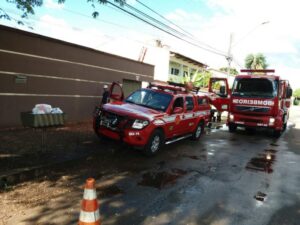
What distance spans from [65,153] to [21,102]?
4.30 m

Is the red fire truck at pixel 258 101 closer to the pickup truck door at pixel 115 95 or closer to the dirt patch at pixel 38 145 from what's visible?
the pickup truck door at pixel 115 95

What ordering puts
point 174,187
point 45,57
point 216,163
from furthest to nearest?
1. point 45,57
2. point 216,163
3. point 174,187

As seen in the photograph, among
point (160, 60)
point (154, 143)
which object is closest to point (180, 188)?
point (154, 143)

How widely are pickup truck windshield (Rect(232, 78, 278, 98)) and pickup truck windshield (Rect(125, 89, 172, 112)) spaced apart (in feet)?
19.1

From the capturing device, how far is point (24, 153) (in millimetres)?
7688

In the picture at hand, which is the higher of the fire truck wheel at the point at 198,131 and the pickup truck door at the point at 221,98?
the pickup truck door at the point at 221,98

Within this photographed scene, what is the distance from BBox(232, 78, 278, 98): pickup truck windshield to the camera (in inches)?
554

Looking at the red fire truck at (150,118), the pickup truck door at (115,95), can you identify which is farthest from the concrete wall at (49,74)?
the red fire truck at (150,118)

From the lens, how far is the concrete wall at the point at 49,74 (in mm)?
10750

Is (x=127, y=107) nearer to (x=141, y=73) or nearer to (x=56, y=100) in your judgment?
(x=56, y=100)

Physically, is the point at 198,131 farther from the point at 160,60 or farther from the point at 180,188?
the point at 160,60

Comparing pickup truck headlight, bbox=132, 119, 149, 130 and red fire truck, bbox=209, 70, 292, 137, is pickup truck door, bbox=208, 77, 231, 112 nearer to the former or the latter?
red fire truck, bbox=209, 70, 292, 137

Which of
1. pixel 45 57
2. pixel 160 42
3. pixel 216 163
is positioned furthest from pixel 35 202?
pixel 160 42

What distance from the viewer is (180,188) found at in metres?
6.45
